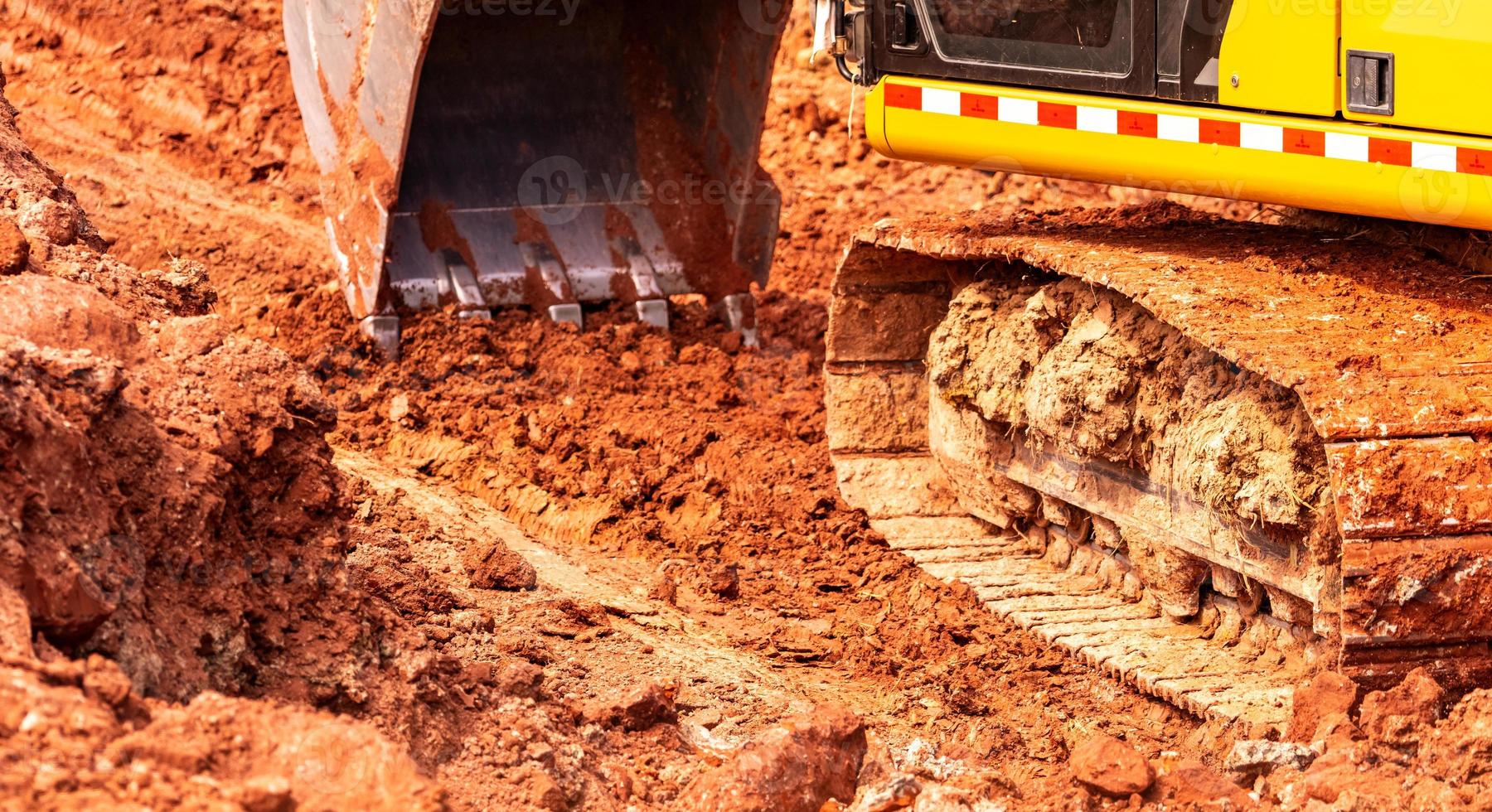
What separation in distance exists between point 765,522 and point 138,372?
7.89ft

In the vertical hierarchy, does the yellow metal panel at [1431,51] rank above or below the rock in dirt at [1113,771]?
above

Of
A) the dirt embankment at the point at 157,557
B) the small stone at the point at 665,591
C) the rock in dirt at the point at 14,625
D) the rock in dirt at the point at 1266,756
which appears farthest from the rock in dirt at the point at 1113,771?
the rock in dirt at the point at 14,625

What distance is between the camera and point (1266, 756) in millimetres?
3266

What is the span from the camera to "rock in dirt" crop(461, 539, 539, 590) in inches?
164

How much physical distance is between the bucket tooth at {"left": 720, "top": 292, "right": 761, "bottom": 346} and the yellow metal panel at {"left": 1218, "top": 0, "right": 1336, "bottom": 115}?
2886 millimetres

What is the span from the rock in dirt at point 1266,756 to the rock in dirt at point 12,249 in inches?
103

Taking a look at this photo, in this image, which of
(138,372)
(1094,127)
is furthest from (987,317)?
(138,372)

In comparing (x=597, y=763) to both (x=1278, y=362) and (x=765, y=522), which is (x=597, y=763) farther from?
(x=765, y=522)

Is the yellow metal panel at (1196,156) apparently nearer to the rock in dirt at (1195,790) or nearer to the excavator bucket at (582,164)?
the rock in dirt at (1195,790)

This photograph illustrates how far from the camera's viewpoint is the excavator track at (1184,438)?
319 cm

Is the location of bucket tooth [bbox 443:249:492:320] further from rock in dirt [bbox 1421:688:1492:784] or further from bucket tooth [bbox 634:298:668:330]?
rock in dirt [bbox 1421:688:1492:784]

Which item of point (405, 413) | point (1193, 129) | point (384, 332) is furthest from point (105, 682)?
point (384, 332)

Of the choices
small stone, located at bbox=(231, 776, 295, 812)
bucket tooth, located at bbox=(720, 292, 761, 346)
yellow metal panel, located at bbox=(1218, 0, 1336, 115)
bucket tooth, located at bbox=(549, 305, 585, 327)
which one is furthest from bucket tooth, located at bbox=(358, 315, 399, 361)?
small stone, located at bbox=(231, 776, 295, 812)

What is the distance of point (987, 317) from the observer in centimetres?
485
